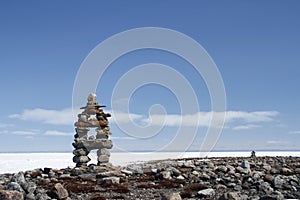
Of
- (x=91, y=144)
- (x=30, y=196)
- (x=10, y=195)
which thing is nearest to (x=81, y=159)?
(x=91, y=144)

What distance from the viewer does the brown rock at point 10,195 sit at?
14258mm

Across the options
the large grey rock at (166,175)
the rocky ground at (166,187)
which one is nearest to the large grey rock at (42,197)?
the rocky ground at (166,187)

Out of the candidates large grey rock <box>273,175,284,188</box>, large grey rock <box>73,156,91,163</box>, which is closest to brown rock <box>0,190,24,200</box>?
large grey rock <box>273,175,284,188</box>

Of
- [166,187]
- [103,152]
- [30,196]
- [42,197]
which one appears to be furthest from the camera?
[103,152]

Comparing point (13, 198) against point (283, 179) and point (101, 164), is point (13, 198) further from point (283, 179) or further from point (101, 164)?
point (101, 164)

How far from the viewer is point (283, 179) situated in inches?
779

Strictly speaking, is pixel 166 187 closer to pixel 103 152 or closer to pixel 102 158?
pixel 102 158

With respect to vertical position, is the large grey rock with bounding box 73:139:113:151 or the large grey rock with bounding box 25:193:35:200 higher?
the large grey rock with bounding box 73:139:113:151

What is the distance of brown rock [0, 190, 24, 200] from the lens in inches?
561

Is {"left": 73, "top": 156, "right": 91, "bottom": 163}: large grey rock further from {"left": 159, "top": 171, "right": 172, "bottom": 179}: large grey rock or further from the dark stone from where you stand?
the dark stone

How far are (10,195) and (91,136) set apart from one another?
1906cm

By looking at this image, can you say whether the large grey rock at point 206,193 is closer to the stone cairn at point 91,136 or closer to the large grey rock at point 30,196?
the large grey rock at point 30,196

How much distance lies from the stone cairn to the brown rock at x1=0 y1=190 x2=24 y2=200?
703 inches

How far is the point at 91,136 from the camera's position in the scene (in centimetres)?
3353
